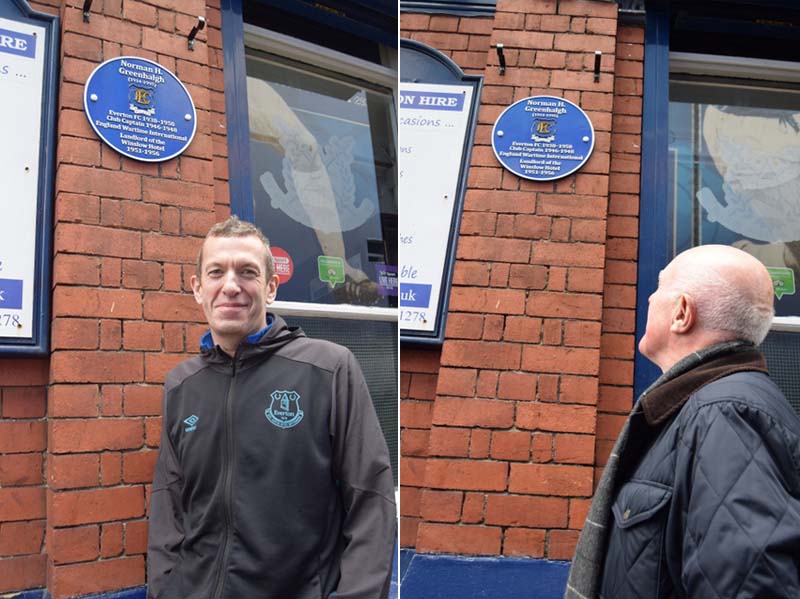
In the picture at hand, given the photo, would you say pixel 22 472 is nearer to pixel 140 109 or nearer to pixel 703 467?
pixel 140 109

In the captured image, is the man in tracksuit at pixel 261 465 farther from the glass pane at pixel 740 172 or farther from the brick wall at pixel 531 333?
A: the glass pane at pixel 740 172

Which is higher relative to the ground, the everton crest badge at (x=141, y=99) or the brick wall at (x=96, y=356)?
the everton crest badge at (x=141, y=99)

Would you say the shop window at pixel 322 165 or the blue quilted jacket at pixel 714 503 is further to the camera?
the shop window at pixel 322 165

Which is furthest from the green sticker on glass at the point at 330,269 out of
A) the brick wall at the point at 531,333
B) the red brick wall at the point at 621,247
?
the red brick wall at the point at 621,247

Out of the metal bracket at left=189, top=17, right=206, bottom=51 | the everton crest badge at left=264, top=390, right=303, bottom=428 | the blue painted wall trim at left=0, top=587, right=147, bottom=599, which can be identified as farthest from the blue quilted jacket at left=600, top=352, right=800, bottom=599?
the metal bracket at left=189, top=17, right=206, bottom=51

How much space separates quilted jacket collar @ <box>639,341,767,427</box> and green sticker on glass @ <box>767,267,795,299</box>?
1.75m

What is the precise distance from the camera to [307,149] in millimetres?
3311

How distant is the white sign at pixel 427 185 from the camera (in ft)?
10.4

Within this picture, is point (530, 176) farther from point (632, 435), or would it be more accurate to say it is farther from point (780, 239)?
point (632, 435)

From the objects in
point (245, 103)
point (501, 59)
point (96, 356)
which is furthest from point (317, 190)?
point (96, 356)

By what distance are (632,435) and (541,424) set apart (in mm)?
1181

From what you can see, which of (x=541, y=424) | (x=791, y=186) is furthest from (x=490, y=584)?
(x=791, y=186)

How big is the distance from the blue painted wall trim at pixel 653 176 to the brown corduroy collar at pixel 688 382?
1.40 m

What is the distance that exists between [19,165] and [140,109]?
444mm
